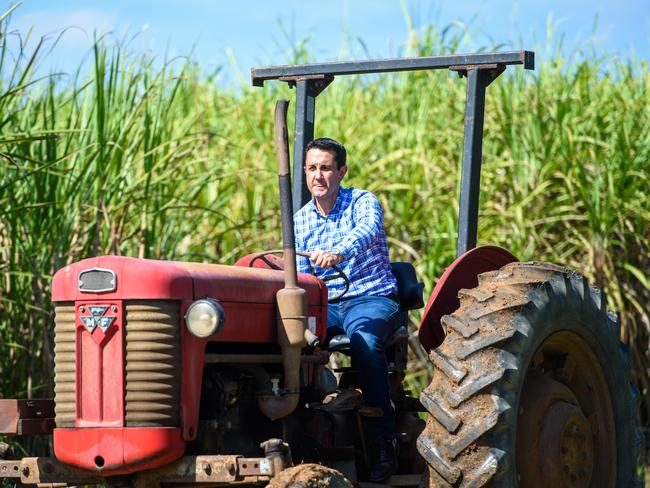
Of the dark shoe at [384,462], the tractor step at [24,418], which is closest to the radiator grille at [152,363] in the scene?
the tractor step at [24,418]

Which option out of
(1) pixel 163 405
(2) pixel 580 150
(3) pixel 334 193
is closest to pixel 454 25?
(2) pixel 580 150

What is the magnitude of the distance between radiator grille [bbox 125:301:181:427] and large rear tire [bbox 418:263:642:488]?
0.89m

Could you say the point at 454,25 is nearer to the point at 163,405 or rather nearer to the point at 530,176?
the point at 530,176

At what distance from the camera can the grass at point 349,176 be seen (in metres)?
6.27

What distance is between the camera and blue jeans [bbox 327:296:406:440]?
183 inches

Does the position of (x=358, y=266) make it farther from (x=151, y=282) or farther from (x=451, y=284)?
(x=151, y=282)

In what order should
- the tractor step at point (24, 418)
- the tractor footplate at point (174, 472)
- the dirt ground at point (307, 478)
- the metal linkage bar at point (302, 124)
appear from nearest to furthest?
the dirt ground at point (307, 478) < the tractor footplate at point (174, 472) < the tractor step at point (24, 418) < the metal linkage bar at point (302, 124)

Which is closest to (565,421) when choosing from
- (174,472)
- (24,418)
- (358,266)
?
(358,266)

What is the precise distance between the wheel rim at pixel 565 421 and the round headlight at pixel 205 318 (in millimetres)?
1297

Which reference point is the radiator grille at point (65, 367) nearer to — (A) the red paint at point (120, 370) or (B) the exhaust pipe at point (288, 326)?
(A) the red paint at point (120, 370)

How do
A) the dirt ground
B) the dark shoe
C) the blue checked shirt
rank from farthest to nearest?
the blue checked shirt → the dark shoe → the dirt ground

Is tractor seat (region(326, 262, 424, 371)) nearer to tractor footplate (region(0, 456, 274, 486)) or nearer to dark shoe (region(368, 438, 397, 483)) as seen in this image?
dark shoe (region(368, 438, 397, 483))

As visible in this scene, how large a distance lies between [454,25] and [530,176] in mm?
2084

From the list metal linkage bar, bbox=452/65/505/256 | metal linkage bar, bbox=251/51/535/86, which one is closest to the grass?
metal linkage bar, bbox=251/51/535/86
